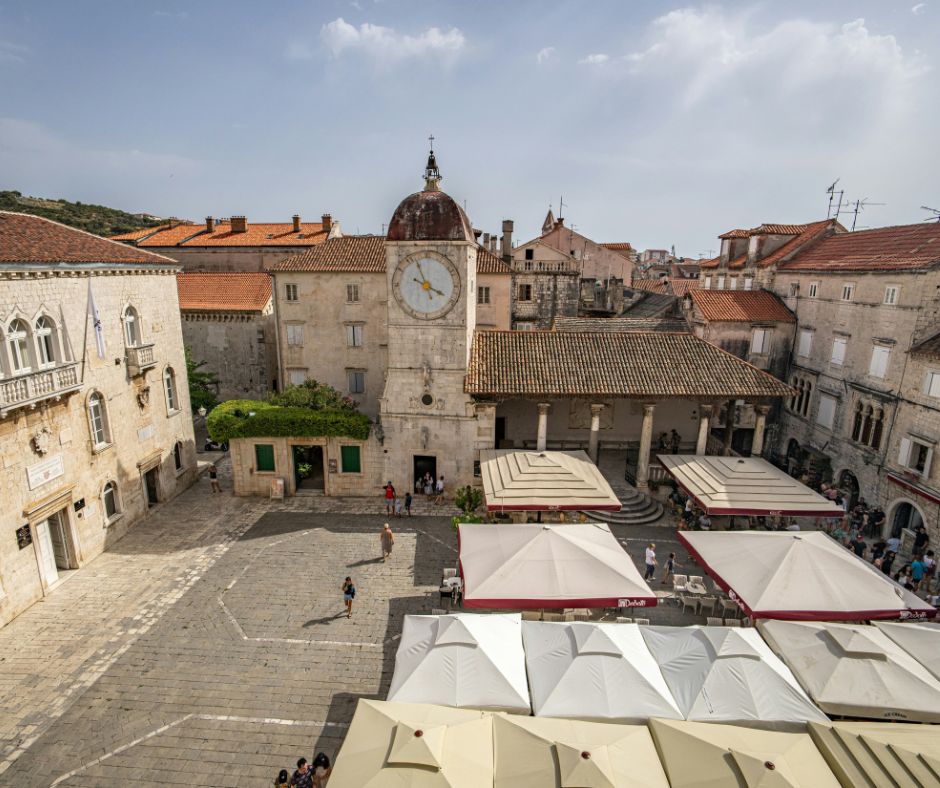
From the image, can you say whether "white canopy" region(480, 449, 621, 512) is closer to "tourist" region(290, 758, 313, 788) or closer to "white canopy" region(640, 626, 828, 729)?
"white canopy" region(640, 626, 828, 729)

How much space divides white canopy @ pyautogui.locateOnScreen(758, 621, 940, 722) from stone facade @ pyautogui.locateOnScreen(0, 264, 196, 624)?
2188 cm

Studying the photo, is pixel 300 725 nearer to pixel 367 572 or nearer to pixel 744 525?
pixel 367 572

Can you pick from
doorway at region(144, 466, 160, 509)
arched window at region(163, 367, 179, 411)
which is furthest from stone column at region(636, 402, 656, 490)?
arched window at region(163, 367, 179, 411)

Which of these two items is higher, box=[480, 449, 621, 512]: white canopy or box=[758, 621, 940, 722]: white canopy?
box=[480, 449, 621, 512]: white canopy

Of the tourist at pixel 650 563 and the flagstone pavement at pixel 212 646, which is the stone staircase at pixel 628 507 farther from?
the tourist at pixel 650 563

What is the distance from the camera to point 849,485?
84.6ft

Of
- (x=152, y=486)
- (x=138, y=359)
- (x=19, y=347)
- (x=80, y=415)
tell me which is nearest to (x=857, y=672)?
(x=80, y=415)

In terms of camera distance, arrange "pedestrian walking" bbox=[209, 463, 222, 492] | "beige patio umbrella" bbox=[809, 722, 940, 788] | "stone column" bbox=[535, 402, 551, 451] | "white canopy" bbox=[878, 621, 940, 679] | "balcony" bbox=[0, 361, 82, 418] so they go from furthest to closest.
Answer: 1. "pedestrian walking" bbox=[209, 463, 222, 492]
2. "stone column" bbox=[535, 402, 551, 451]
3. "balcony" bbox=[0, 361, 82, 418]
4. "white canopy" bbox=[878, 621, 940, 679]
5. "beige patio umbrella" bbox=[809, 722, 940, 788]

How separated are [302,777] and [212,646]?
642cm

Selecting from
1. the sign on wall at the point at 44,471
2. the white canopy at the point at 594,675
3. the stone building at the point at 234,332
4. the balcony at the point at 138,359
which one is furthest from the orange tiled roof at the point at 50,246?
the white canopy at the point at 594,675

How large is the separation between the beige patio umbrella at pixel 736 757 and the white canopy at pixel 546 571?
4.33 metres

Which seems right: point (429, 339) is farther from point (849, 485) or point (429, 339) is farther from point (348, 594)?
point (849, 485)

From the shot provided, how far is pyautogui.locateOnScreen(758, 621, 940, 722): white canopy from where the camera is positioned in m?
11.2

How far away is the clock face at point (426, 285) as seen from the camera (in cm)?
2334
